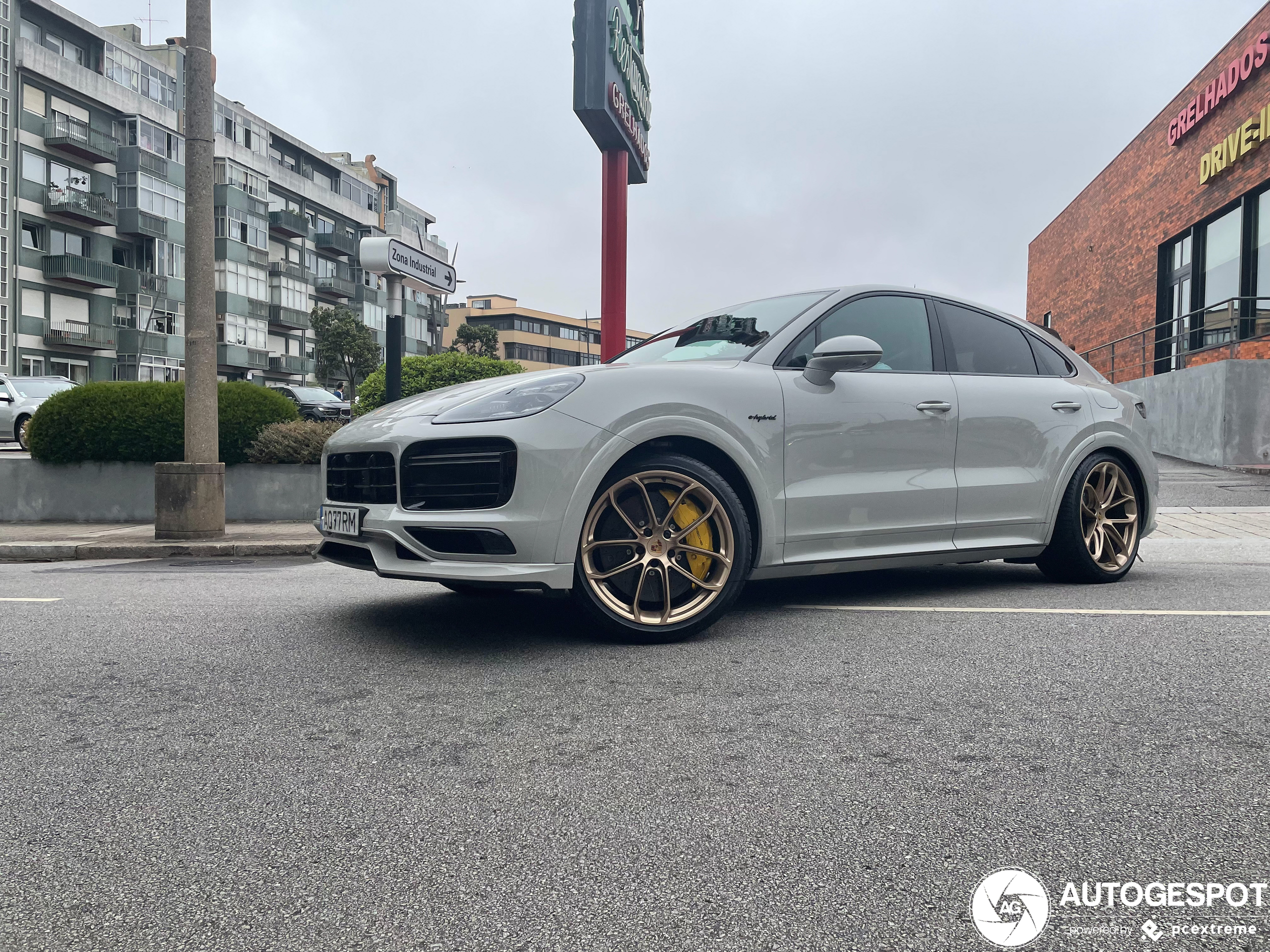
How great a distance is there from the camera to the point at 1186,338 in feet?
67.9

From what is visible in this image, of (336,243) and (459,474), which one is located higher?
(336,243)

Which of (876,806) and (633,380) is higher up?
(633,380)

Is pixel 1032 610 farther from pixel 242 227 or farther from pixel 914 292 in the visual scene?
pixel 242 227

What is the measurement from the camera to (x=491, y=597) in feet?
18.3

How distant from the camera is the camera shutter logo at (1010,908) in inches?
75.7

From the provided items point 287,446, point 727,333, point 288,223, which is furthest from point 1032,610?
point 288,223

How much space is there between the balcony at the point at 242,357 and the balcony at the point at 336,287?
861 cm

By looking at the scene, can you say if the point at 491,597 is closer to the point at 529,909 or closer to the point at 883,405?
the point at 883,405

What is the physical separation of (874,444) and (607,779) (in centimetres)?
273

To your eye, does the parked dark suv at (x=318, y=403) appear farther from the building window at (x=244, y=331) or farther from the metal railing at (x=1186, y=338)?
the building window at (x=244, y=331)

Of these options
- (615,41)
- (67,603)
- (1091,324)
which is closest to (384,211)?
(1091,324)

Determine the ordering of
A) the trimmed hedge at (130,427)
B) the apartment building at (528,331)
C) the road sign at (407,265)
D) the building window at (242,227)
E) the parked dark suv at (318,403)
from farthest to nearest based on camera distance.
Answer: the apartment building at (528,331) → the building window at (242,227) → the parked dark suv at (318,403) → the trimmed hedge at (130,427) → the road sign at (407,265)

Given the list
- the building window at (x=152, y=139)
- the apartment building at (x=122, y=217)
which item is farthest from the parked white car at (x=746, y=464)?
the building window at (x=152, y=139)

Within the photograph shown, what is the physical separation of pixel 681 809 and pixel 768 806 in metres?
0.21
